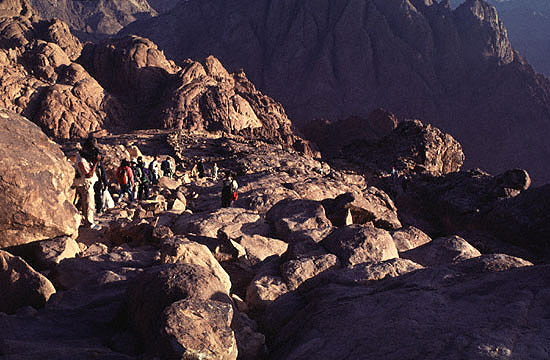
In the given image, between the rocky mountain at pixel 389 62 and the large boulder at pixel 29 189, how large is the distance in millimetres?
72732

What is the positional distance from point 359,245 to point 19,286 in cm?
471

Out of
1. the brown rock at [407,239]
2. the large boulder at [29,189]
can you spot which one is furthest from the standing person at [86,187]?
the brown rock at [407,239]

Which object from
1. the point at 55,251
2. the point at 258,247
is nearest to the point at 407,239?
the point at 258,247

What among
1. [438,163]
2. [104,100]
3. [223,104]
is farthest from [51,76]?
[438,163]

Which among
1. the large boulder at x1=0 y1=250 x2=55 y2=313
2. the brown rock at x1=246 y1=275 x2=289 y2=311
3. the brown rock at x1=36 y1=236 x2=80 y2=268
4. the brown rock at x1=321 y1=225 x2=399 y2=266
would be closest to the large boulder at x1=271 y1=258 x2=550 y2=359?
the brown rock at x1=246 y1=275 x2=289 y2=311

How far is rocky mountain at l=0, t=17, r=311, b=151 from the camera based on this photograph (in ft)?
128

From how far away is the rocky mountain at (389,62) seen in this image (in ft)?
241

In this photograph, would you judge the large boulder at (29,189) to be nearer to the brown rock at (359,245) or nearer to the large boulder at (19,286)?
the large boulder at (19,286)

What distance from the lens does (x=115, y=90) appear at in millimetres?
50438

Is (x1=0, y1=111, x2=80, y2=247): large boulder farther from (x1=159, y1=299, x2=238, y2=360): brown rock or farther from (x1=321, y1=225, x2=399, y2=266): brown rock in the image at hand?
(x1=321, y1=225, x2=399, y2=266): brown rock

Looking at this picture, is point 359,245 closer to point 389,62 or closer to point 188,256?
point 188,256

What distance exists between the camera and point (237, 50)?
90.5 metres

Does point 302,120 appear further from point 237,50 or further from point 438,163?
point 438,163

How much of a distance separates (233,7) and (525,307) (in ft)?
344
